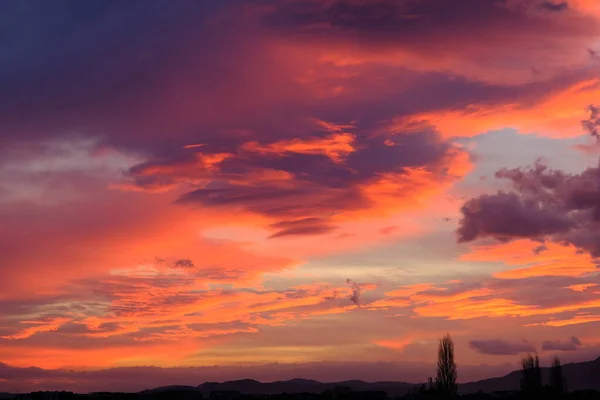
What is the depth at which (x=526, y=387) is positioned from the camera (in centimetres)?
14438

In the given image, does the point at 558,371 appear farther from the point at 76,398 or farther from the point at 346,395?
the point at 76,398

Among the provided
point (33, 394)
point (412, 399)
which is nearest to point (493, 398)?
point (412, 399)

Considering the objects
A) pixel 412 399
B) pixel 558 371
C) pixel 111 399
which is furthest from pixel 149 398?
pixel 558 371

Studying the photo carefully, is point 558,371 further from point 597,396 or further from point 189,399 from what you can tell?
point 189,399

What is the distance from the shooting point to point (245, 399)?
14875 centimetres

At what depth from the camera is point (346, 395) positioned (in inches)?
5581

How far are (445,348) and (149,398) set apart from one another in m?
51.4

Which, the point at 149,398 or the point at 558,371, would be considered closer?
the point at 149,398

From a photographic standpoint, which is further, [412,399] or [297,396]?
[297,396]

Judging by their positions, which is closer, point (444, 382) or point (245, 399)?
point (444, 382)

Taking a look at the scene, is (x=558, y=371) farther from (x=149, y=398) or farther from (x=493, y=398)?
(x=149, y=398)

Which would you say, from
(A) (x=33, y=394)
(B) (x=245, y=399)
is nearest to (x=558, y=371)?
(B) (x=245, y=399)

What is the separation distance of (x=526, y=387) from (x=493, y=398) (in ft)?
20.5

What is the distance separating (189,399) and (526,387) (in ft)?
196
